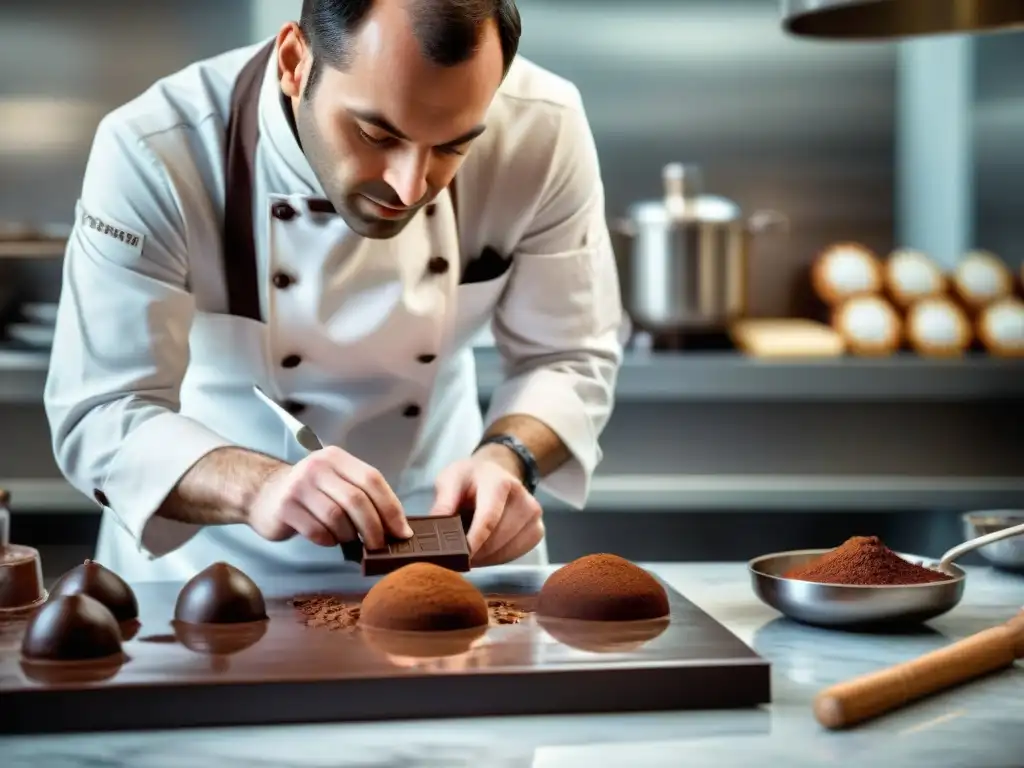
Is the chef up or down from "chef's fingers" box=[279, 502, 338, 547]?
up

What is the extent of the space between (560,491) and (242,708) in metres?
1.01

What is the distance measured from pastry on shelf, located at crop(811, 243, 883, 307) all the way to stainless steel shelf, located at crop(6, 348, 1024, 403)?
340mm

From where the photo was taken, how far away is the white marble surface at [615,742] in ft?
3.60

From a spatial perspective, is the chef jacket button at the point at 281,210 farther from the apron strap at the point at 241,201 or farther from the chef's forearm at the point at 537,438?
the chef's forearm at the point at 537,438

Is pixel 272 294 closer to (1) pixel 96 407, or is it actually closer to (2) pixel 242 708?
(1) pixel 96 407

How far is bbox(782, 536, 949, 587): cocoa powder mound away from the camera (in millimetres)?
1521

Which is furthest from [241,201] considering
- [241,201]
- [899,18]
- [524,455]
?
[899,18]

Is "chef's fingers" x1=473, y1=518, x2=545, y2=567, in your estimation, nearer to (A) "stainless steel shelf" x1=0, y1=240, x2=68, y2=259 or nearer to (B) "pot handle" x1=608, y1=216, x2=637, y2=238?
(B) "pot handle" x1=608, y1=216, x2=637, y2=238

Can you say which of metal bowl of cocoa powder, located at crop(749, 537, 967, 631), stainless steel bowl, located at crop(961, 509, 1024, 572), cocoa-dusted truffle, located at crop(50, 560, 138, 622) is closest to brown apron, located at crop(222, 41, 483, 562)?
cocoa-dusted truffle, located at crop(50, 560, 138, 622)

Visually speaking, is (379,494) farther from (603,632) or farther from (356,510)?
(603,632)

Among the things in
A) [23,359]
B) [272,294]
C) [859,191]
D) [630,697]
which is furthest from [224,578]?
[859,191]

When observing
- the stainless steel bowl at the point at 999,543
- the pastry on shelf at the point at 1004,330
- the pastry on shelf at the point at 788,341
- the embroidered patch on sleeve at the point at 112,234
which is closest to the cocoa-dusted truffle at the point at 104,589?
the embroidered patch on sleeve at the point at 112,234

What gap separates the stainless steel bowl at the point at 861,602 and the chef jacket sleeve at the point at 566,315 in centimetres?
Result: 61

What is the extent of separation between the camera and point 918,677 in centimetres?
124
